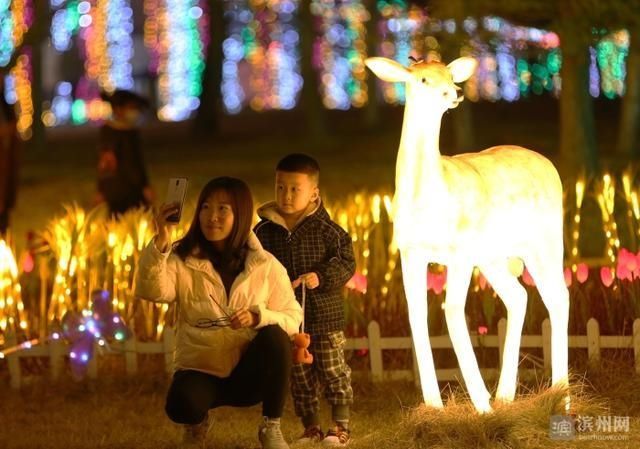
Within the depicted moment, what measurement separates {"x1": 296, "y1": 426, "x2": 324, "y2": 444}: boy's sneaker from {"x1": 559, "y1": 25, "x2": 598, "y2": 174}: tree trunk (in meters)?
7.86

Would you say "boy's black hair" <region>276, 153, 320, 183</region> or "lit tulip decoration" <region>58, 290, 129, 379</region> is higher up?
"boy's black hair" <region>276, 153, 320, 183</region>

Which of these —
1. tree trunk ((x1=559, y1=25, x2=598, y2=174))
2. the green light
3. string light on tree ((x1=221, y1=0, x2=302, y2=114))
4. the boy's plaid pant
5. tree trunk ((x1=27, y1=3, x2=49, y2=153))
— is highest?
string light on tree ((x1=221, y1=0, x2=302, y2=114))

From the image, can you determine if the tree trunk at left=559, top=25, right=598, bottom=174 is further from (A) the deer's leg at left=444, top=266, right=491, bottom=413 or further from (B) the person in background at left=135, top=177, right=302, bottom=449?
(B) the person in background at left=135, top=177, right=302, bottom=449

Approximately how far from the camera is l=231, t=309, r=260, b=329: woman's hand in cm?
525

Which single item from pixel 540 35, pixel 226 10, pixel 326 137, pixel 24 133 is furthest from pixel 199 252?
pixel 24 133

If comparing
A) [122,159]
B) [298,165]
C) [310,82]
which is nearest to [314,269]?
[298,165]

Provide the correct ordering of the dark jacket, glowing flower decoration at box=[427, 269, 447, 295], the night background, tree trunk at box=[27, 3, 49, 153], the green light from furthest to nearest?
the green light < tree trunk at box=[27, 3, 49, 153] < the dark jacket < glowing flower decoration at box=[427, 269, 447, 295] < the night background

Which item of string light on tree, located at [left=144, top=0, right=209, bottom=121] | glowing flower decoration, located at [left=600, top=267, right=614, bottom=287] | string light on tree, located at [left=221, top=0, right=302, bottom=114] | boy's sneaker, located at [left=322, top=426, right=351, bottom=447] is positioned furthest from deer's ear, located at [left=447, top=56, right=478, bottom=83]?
string light on tree, located at [left=144, top=0, right=209, bottom=121]

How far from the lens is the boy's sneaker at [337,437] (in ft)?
18.8

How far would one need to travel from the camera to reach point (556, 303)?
583 cm

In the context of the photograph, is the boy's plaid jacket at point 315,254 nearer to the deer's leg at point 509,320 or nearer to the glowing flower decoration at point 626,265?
the deer's leg at point 509,320

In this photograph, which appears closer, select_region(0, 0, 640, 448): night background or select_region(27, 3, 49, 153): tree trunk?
select_region(0, 0, 640, 448): night background

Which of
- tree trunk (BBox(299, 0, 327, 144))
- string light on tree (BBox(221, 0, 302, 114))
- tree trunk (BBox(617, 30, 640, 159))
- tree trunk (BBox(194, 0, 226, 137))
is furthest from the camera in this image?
string light on tree (BBox(221, 0, 302, 114))

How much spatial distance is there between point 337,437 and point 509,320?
2.82 ft
